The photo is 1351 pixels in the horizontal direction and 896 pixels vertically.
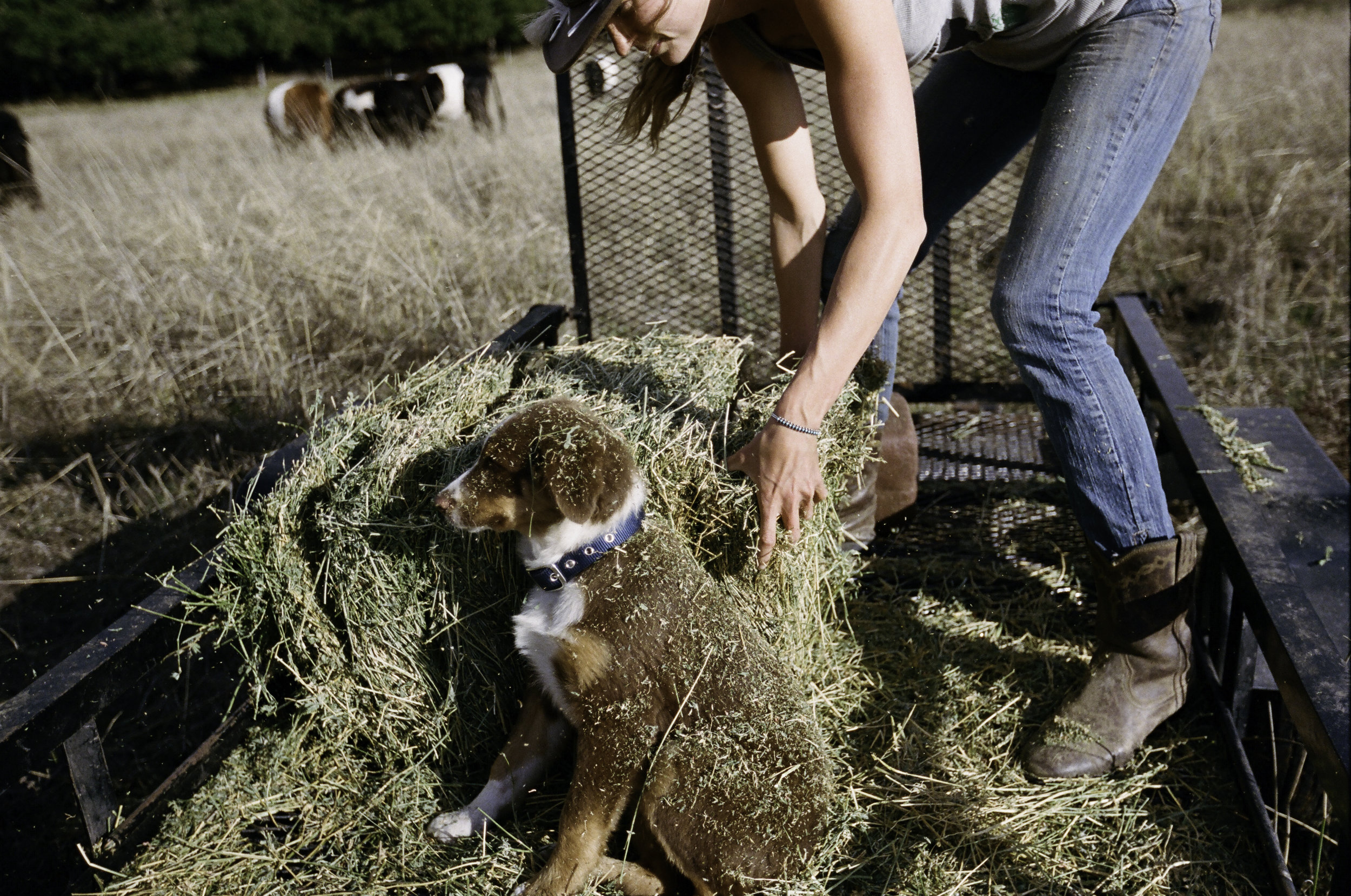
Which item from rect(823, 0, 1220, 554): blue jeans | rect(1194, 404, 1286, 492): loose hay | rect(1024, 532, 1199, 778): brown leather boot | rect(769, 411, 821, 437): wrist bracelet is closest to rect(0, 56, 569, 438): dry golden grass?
rect(769, 411, 821, 437): wrist bracelet

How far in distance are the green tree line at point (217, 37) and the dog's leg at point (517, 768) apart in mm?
16854

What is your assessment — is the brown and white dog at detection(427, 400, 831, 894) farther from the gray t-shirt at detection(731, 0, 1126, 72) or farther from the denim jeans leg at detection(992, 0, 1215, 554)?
the gray t-shirt at detection(731, 0, 1126, 72)

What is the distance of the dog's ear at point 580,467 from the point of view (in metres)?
2.04

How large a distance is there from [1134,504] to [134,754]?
2.94 m

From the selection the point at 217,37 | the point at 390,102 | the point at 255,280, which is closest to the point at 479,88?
the point at 390,102

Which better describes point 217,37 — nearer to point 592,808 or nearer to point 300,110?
point 300,110

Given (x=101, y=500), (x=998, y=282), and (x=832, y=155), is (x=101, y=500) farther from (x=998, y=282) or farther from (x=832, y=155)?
(x=832, y=155)

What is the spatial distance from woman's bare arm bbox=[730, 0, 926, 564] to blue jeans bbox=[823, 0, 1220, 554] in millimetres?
444

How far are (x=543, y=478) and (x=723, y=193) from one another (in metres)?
2.33

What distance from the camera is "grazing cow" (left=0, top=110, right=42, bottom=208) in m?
6.83

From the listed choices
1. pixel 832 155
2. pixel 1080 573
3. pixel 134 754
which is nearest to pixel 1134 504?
pixel 1080 573

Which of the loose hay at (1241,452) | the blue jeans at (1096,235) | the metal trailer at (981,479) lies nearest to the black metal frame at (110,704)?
the metal trailer at (981,479)

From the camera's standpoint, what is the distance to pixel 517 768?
238 centimetres

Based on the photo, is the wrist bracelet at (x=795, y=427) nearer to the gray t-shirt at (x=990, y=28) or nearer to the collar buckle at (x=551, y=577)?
the collar buckle at (x=551, y=577)
